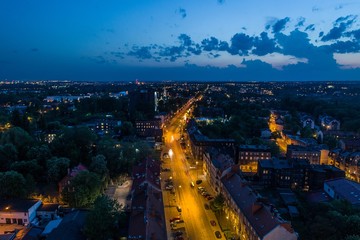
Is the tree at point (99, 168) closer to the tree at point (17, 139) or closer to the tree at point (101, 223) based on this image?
the tree at point (101, 223)

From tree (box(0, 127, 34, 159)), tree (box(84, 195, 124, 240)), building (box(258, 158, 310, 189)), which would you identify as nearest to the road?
tree (box(84, 195, 124, 240))

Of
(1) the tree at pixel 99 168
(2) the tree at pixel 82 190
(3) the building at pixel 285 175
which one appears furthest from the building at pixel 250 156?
(2) the tree at pixel 82 190

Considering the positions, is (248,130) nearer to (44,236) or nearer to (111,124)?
(111,124)

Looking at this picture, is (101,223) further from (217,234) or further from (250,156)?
(250,156)

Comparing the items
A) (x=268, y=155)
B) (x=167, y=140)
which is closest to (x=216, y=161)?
(x=268, y=155)

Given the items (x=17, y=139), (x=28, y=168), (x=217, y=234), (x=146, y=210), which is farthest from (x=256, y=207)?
(x=17, y=139)

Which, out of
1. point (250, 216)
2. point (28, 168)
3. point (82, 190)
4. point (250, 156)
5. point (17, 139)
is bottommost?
point (250, 156)
